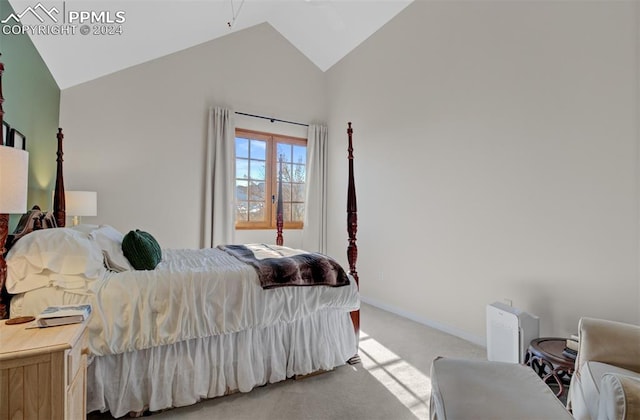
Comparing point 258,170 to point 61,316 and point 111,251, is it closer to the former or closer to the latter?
point 111,251

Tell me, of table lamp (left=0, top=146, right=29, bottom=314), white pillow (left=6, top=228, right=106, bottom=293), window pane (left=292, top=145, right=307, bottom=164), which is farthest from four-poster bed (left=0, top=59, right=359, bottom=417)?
window pane (left=292, top=145, right=307, bottom=164)

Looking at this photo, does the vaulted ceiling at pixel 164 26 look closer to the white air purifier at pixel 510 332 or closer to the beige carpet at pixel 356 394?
the beige carpet at pixel 356 394

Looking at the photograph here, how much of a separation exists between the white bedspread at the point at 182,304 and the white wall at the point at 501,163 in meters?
1.56

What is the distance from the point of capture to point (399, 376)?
7.53 feet

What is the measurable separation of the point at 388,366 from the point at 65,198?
126 inches

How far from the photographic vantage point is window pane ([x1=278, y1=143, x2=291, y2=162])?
191 inches

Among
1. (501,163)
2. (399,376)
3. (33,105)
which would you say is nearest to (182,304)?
(399,376)

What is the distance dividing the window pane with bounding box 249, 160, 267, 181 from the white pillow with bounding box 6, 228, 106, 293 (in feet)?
9.70

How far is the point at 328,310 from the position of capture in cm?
235

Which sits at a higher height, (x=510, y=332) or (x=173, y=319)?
(x=173, y=319)

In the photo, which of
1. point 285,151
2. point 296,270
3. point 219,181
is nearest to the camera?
point 296,270

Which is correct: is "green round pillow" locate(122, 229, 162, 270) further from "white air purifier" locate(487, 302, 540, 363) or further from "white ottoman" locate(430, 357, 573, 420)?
"white air purifier" locate(487, 302, 540, 363)

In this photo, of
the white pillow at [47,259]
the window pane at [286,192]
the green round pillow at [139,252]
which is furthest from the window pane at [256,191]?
the white pillow at [47,259]

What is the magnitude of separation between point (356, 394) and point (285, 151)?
3.60m
